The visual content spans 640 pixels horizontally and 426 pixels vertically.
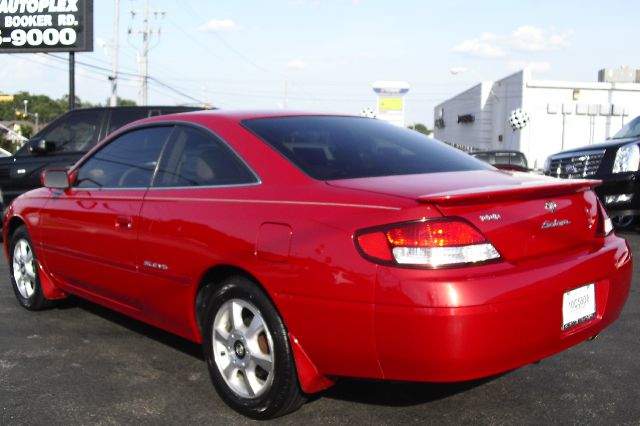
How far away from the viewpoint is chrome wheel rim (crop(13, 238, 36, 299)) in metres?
5.20

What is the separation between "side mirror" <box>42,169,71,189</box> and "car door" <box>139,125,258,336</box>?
1.14m

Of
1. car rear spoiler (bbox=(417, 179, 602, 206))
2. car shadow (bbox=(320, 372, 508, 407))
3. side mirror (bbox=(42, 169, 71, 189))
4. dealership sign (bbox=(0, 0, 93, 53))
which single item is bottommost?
car shadow (bbox=(320, 372, 508, 407))

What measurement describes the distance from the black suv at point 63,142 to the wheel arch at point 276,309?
19.3 feet

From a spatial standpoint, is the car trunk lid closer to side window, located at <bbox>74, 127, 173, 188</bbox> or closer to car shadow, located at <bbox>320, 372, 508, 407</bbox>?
car shadow, located at <bbox>320, 372, 508, 407</bbox>

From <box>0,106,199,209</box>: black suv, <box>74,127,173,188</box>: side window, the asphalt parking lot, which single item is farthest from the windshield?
<box>74,127,173,188</box>: side window

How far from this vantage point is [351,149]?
3518 millimetres

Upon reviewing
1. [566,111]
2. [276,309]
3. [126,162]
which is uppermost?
[566,111]

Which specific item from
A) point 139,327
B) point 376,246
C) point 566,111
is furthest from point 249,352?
point 566,111

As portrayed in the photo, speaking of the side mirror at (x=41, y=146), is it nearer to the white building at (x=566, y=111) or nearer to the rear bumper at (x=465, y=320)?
the rear bumper at (x=465, y=320)

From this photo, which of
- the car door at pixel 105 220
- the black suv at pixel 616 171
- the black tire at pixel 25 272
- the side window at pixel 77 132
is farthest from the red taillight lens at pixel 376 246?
the side window at pixel 77 132

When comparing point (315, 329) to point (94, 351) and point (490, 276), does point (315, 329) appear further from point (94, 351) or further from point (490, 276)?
point (94, 351)

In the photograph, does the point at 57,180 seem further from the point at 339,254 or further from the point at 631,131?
the point at 631,131

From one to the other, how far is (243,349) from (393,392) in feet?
2.81

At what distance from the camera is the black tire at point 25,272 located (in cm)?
515
